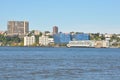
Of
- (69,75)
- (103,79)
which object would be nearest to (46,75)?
(69,75)

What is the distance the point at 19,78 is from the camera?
162 ft

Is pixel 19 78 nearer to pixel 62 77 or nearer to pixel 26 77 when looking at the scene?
pixel 26 77

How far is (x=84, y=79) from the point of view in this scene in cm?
4931

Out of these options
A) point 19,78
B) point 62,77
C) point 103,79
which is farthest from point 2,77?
point 103,79

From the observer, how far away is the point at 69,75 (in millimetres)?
53312

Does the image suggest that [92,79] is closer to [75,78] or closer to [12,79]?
[75,78]

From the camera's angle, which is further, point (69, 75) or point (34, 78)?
point (69, 75)

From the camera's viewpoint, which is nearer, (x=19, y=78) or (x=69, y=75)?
(x=19, y=78)

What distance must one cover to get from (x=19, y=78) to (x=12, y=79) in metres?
1.17

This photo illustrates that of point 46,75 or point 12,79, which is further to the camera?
point 46,75

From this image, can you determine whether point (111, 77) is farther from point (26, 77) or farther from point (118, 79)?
point (26, 77)

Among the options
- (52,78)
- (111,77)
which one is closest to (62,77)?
(52,78)

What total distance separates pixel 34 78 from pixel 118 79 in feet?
25.6

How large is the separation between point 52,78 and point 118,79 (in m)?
6.15
